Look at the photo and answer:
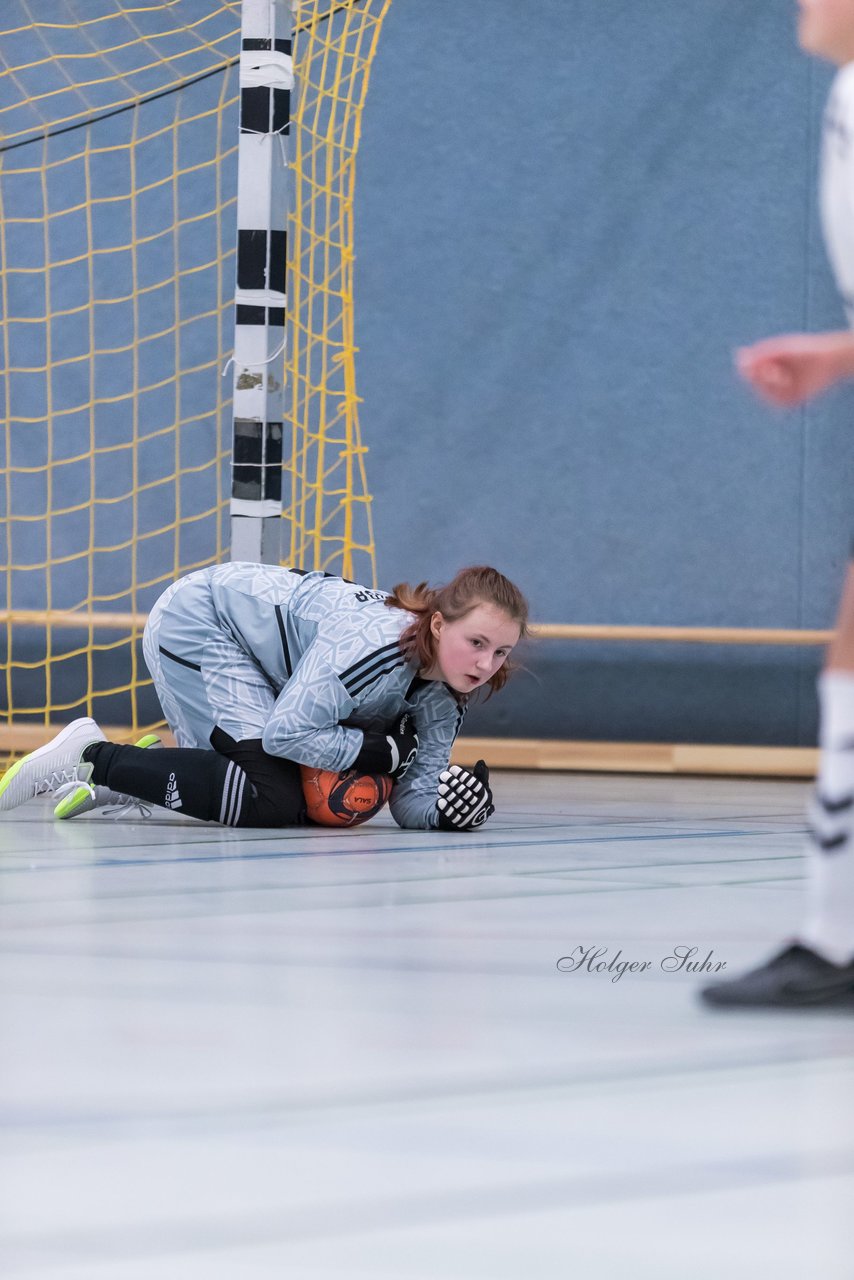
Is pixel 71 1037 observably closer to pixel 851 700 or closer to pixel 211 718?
pixel 851 700

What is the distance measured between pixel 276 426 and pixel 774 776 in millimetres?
Answer: 1805

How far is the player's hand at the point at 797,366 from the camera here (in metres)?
1.23

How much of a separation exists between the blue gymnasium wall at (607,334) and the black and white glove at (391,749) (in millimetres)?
1967

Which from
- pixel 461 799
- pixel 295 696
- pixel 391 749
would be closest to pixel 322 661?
pixel 295 696

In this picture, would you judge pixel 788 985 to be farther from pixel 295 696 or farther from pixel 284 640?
pixel 284 640

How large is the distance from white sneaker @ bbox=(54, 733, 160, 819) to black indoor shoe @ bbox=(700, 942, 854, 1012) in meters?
1.62

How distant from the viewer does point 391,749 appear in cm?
259

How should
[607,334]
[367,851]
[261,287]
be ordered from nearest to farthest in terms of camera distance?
1. [367,851]
2. [261,287]
3. [607,334]

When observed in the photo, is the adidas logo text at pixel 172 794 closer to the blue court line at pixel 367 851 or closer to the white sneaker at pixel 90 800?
the white sneaker at pixel 90 800

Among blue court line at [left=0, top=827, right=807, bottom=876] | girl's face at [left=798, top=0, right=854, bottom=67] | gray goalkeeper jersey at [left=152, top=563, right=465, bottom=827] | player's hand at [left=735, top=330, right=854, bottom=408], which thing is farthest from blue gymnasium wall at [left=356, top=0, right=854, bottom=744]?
player's hand at [left=735, top=330, right=854, bottom=408]

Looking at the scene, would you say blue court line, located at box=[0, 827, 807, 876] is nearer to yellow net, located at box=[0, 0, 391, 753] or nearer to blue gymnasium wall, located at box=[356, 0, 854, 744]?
blue gymnasium wall, located at box=[356, 0, 854, 744]

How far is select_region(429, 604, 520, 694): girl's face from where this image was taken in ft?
7.91

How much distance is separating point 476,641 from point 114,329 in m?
2.73

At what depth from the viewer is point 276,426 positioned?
3.28 meters
